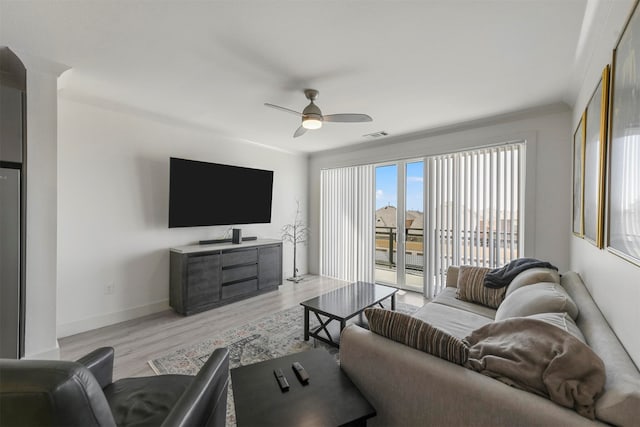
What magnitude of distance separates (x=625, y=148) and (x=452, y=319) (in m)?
1.63

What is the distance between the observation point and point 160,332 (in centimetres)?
285

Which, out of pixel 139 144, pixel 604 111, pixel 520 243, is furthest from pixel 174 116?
pixel 520 243

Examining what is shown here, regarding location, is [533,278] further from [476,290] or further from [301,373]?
[301,373]

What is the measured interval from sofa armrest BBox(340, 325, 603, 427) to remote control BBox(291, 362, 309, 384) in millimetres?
213

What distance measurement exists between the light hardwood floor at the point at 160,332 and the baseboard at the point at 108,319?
7 cm

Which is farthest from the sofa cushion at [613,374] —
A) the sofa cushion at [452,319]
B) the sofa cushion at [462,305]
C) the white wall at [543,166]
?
the white wall at [543,166]

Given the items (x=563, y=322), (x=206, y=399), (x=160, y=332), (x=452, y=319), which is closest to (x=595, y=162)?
(x=563, y=322)

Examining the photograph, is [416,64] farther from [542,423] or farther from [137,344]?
[137,344]

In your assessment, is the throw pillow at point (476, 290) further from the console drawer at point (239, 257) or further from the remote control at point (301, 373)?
the console drawer at point (239, 257)

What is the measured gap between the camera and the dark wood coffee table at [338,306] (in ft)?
7.98

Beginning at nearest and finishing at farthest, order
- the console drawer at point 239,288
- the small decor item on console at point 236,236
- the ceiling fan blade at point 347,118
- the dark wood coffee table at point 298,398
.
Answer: the dark wood coffee table at point 298,398 < the ceiling fan blade at point 347,118 < the console drawer at point 239,288 < the small decor item on console at point 236,236

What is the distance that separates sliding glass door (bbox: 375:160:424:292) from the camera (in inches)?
168

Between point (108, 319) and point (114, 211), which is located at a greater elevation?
point (114, 211)

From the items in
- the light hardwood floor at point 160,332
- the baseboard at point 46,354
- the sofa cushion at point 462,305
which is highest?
the sofa cushion at point 462,305
